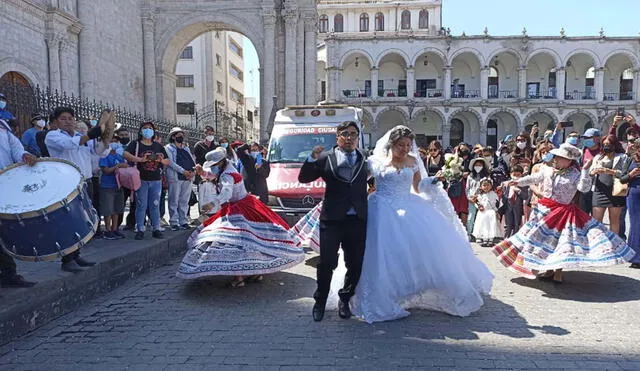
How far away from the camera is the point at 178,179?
9.05 m

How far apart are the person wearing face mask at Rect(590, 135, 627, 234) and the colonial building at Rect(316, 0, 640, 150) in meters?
32.9

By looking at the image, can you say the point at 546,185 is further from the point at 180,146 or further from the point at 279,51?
the point at 279,51

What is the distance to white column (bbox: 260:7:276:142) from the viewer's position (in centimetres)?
2628

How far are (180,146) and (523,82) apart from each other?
3806 centimetres

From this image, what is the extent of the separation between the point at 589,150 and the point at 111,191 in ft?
27.0

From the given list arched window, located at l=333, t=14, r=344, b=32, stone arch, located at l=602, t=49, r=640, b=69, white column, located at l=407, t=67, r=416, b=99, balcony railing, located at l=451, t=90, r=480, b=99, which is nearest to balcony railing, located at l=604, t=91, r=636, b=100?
stone arch, located at l=602, t=49, r=640, b=69

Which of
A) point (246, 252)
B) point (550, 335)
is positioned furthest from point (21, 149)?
point (550, 335)

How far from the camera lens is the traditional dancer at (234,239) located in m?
5.52

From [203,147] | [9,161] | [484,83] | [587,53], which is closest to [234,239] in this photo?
[9,161]

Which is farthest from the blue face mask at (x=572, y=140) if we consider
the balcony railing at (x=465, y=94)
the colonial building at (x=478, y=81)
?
the balcony railing at (x=465, y=94)

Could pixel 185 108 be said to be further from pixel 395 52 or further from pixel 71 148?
pixel 71 148

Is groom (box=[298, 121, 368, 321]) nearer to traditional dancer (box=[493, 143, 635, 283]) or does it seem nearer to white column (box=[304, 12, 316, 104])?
traditional dancer (box=[493, 143, 635, 283])

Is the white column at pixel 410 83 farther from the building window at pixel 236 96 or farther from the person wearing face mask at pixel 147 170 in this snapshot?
the person wearing face mask at pixel 147 170

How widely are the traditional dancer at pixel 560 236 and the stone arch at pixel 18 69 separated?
55.3ft
